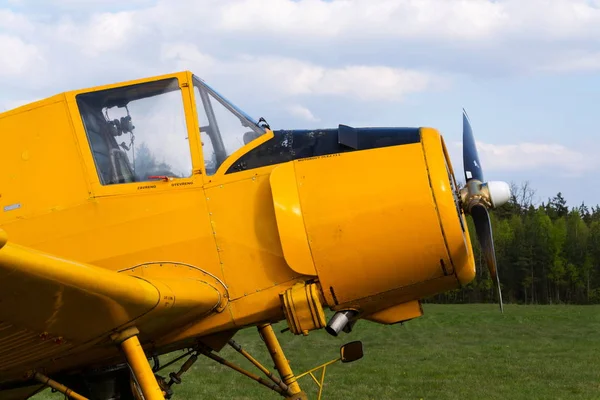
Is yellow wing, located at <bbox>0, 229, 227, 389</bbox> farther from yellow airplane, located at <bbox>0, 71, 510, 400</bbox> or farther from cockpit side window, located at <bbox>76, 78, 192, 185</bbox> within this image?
cockpit side window, located at <bbox>76, 78, 192, 185</bbox>

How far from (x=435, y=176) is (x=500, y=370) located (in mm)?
10932

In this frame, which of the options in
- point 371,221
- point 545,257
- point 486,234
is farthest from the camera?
point 545,257

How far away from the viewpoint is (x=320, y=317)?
17.6 ft

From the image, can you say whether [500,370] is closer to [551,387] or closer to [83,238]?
[551,387]

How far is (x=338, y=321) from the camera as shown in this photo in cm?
555

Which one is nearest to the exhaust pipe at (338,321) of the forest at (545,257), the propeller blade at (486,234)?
the propeller blade at (486,234)

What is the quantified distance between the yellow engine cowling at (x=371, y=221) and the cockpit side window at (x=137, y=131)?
88cm

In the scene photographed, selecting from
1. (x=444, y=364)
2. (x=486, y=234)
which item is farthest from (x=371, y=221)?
(x=444, y=364)

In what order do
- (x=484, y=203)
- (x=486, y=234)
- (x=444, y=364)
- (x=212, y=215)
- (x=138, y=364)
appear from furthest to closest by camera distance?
(x=444, y=364) → (x=486, y=234) → (x=484, y=203) → (x=212, y=215) → (x=138, y=364)

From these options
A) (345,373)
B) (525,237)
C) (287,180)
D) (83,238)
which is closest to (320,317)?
(287,180)

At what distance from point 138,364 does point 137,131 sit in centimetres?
190

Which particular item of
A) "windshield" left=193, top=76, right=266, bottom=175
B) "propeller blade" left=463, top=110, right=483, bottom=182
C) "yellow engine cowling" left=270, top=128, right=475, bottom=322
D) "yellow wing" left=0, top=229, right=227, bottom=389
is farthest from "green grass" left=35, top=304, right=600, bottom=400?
"yellow wing" left=0, top=229, right=227, bottom=389

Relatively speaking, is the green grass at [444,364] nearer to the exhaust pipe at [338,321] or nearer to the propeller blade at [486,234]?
the propeller blade at [486,234]

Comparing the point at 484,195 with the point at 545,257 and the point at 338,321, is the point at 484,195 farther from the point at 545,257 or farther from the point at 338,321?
the point at 545,257
